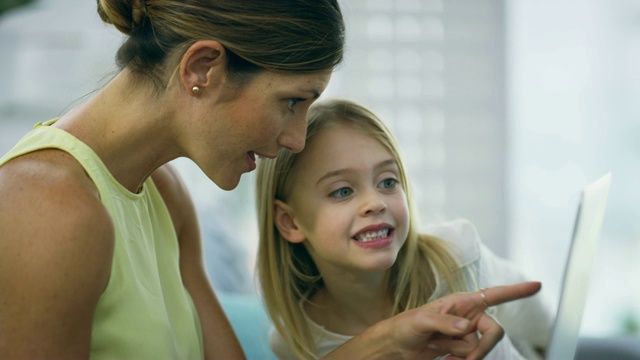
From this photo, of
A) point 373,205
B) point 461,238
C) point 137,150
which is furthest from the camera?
point 461,238

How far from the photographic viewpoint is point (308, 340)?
183 centimetres

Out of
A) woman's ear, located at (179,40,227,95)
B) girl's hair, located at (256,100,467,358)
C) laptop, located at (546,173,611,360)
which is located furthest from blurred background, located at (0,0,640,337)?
laptop, located at (546,173,611,360)

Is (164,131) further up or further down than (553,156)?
further up

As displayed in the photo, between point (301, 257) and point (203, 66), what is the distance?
0.71 meters

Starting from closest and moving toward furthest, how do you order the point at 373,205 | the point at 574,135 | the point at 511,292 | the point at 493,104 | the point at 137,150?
the point at 511,292 < the point at 137,150 < the point at 373,205 < the point at 574,135 < the point at 493,104

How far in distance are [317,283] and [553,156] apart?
314cm

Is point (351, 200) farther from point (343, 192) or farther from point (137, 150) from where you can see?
point (137, 150)

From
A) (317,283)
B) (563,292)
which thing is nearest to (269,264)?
(317,283)

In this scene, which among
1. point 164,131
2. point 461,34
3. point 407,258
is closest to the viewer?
point 164,131

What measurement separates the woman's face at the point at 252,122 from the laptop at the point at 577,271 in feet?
1.60

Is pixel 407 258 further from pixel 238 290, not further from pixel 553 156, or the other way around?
pixel 553 156

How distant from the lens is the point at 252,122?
1.39 m

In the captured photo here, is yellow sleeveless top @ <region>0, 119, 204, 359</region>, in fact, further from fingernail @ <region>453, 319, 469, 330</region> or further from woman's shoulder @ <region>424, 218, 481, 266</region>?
woman's shoulder @ <region>424, 218, 481, 266</region>

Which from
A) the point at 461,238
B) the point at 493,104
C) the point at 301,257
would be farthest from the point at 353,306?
the point at 493,104
